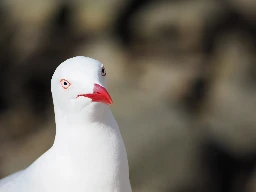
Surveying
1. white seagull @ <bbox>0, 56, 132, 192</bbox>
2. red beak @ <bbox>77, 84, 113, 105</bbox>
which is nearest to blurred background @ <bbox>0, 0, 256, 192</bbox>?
white seagull @ <bbox>0, 56, 132, 192</bbox>

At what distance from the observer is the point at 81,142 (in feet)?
3.73

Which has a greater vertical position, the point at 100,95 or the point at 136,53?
the point at 136,53

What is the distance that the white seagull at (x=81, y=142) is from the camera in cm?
108

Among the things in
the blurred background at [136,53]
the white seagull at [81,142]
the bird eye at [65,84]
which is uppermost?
the blurred background at [136,53]

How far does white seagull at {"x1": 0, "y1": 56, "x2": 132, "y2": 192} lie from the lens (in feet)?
3.55

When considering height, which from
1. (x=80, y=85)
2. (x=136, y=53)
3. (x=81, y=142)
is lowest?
(x=81, y=142)

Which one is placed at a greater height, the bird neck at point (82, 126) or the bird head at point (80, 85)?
the bird head at point (80, 85)

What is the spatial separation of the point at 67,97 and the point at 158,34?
1886 mm

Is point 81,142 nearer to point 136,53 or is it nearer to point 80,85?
point 80,85

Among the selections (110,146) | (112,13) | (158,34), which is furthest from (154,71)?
(110,146)

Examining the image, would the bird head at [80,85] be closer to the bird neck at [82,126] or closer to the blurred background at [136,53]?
the bird neck at [82,126]

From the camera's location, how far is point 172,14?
294 centimetres

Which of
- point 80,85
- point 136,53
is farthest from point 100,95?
point 136,53

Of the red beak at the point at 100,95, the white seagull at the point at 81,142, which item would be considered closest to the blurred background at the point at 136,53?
the white seagull at the point at 81,142
